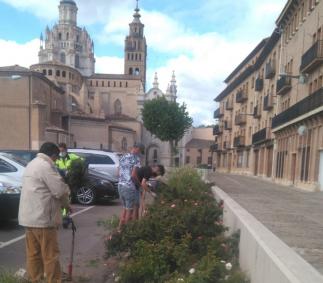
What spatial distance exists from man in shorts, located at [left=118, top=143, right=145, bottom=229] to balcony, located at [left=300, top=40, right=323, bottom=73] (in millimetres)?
18263

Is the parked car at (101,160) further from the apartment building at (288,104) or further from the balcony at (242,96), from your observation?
the balcony at (242,96)

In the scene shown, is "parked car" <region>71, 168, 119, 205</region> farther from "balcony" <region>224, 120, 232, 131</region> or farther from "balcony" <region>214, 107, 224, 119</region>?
"balcony" <region>214, 107, 224, 119</region>

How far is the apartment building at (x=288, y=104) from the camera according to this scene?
2414cm

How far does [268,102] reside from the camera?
38.3 metres

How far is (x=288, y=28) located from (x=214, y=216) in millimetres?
30060

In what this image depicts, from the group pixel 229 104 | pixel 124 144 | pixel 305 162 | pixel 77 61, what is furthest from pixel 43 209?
pixel 77 61

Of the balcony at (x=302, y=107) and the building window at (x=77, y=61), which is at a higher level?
the building window at (x=77, y=61)

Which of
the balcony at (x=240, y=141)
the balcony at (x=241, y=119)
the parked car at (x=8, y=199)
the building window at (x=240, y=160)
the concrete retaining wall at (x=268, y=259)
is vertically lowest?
the building window at (x=240, y=160)

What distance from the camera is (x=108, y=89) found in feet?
328

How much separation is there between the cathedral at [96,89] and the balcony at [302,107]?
3509 centimetres

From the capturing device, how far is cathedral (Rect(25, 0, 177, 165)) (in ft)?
232

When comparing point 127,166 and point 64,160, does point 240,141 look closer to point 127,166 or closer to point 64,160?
point 64,160

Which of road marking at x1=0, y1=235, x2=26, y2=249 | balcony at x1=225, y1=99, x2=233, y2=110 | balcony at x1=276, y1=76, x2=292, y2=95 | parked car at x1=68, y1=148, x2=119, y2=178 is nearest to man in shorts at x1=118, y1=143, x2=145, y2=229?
road marking at x1=0, y1=235, x2=26, y2=249

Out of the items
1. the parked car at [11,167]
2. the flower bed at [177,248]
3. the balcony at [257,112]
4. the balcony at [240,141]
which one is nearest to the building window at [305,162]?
the balcony at [257,112]
